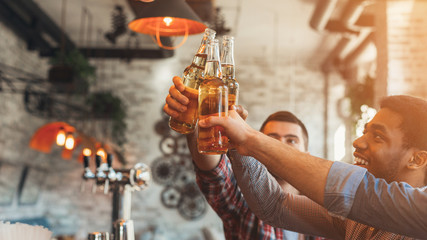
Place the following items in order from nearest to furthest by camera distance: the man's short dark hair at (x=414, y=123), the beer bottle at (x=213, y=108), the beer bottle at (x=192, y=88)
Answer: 1. the beer bottle at (x=213, y=108)
2. the beer bottle at (x=192, y=88)
3. the man's short dark hair at (x=414, y=123)

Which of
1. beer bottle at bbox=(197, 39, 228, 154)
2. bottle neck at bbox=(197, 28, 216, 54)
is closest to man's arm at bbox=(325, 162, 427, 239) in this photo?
beer bottle at bbox=(197, 39, 228, 154)

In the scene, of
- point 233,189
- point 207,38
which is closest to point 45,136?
point 233,189

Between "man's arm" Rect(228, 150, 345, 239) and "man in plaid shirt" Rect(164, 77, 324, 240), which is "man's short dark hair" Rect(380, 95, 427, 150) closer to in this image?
"man's arm" Rect(228, 150, 345, 239)

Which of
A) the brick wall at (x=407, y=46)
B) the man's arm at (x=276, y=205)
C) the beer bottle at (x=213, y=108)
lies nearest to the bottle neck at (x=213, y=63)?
the beer bottle at (x=213, y=108)

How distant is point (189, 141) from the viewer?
154 centimetres

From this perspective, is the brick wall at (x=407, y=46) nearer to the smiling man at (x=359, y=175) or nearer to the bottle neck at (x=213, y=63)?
the smiling man at (x=359, y=175)

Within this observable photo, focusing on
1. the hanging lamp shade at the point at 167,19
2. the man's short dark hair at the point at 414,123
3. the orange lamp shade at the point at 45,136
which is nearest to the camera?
the man's short dark hair at the point at 414,123

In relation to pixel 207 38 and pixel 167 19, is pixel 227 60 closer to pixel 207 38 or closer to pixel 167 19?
pixel 207 38

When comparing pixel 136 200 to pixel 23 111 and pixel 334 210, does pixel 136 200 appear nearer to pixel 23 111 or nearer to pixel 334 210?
pixel 23 111

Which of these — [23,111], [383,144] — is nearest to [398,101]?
[383,144]

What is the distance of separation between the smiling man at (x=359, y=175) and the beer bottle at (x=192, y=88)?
0.56ft

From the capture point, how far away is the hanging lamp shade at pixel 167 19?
88.6 inches

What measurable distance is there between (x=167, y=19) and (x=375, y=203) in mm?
1685

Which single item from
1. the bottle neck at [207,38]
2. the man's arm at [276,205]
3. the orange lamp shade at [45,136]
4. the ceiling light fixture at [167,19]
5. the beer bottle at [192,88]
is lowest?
the man's arm at [276,205]
